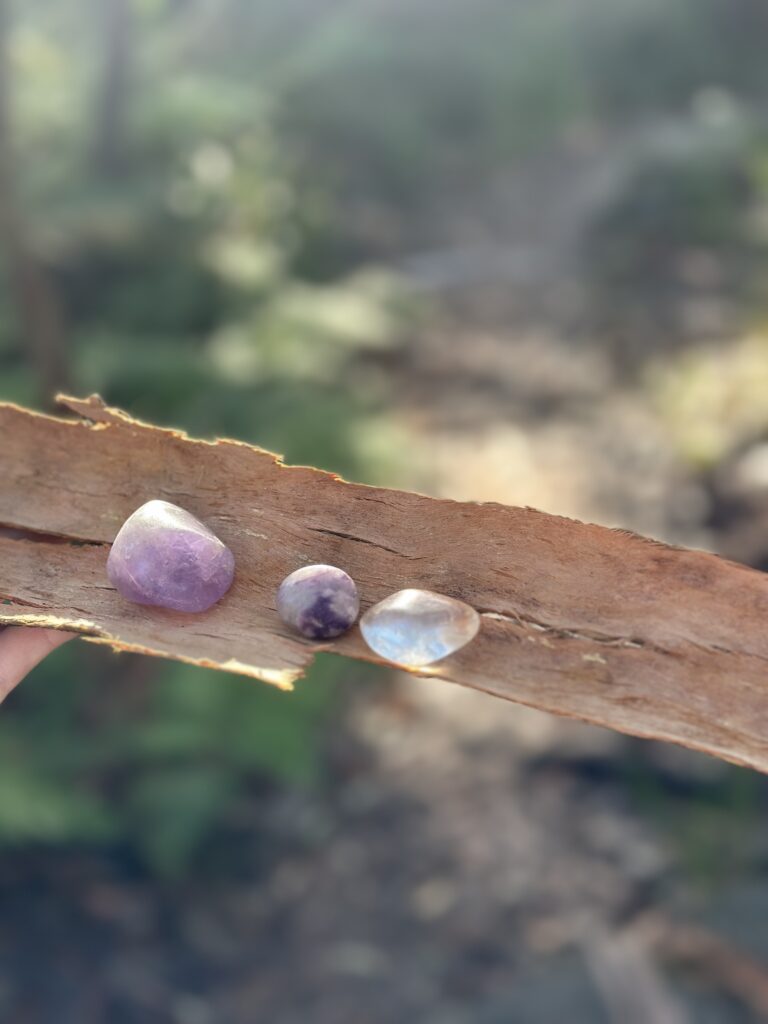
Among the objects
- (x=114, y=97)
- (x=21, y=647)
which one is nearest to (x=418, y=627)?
(x=21, y=647)

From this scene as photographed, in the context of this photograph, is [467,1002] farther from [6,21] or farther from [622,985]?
[6,21]

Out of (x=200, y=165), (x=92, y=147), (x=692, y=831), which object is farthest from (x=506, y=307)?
(x=692, y=831)

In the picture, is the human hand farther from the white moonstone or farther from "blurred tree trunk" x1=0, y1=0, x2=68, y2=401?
"blurred tree trunk" x1=0, y1=0, x2=68, y2=401

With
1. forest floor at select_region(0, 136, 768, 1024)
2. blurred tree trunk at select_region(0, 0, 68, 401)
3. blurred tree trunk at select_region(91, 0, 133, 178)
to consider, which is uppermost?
blurred tree trunk at select_region(91, 0, 133, 178)

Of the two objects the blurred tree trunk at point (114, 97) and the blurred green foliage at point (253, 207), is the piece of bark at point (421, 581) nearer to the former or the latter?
the blurred green foliage at point (253, 207)

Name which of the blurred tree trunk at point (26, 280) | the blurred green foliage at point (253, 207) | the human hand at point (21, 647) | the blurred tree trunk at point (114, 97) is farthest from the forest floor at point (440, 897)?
the blurred tree trunk at point (114, 97)

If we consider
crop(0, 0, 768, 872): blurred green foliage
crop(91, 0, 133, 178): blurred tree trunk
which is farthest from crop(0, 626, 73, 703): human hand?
crop(91, 0, 133, 178): blurred tree trunk
